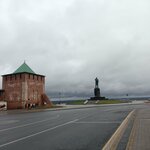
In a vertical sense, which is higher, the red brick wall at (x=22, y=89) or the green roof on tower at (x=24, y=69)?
the green roof on tower at (x=24, y=69)

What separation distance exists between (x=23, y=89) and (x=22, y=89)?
24 centimetres

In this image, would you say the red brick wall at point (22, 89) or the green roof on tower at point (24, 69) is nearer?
the red brick wall at point (22, 89)

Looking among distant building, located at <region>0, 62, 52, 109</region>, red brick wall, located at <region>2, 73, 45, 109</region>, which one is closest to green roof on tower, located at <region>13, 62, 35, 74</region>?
distant building, located at <region>0, 62, 52, 109</region>

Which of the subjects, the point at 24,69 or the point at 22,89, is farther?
the point at 24,69

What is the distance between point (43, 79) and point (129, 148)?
54.6 metres

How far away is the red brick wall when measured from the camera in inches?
2222

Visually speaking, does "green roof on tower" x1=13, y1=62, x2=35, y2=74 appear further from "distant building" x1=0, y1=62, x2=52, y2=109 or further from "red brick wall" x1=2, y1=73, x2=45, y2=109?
"red brick wall" x1=2, y1=73, x2=45, y2=109

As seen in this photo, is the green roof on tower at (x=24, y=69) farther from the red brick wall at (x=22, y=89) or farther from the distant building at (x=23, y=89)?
the red brick wall at (x=22, y=89)

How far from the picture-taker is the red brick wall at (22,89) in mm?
56438

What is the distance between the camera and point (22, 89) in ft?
185

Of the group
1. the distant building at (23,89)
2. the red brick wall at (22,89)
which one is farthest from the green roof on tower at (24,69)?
the red brick wall at (22,89)

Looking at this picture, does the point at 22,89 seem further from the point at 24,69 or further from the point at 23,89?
the point at 24,69

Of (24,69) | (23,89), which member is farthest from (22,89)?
(24,69)

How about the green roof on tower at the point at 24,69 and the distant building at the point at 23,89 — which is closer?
the distant building at the point at 23,89
